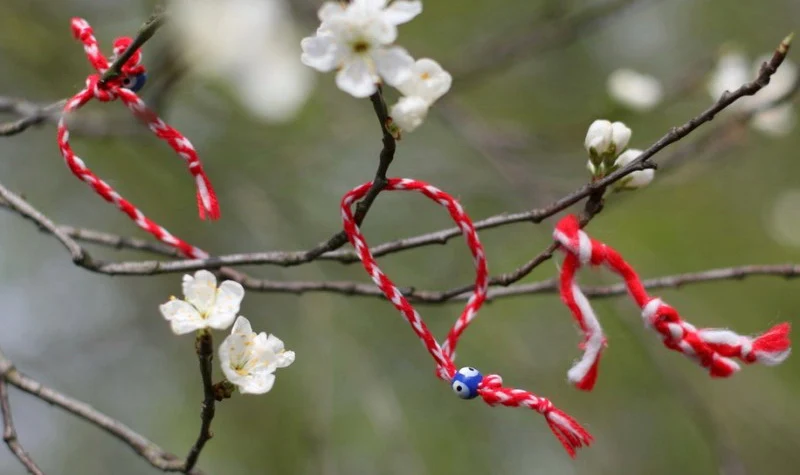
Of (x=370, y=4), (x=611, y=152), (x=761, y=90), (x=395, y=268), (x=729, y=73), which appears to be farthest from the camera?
(x=395, y=268)

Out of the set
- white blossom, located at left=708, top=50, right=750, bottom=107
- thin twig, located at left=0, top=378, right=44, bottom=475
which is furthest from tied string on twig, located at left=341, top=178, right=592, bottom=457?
white blossom, located at left=708, top=50, right=750, bottom=107

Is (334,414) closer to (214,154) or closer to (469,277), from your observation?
(469,277)

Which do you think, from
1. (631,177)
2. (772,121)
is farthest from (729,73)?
→ (631,177)

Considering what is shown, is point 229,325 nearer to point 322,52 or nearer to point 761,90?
point 322,52

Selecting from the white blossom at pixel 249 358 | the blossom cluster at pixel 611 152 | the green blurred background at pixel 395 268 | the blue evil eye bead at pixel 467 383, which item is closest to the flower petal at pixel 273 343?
the white blossom at pixel 249 358

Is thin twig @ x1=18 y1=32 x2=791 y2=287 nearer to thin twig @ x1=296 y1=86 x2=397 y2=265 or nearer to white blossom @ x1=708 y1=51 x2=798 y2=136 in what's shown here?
thin twig @ x1=296 y1=86 x2=397 y2=265

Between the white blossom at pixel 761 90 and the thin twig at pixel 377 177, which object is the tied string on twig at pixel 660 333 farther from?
the white blossom at pixel 761 90

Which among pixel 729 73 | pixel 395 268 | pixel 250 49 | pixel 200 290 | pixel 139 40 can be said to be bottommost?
pixel 200 290
